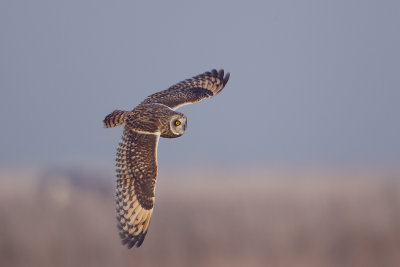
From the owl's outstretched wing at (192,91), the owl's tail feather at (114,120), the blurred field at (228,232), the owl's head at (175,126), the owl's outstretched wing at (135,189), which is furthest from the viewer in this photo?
the blurred field at (228,232)

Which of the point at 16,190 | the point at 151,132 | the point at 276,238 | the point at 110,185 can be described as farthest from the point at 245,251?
the point at 110,185

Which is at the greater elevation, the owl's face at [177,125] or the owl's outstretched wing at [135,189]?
the owl's face at [177,125]

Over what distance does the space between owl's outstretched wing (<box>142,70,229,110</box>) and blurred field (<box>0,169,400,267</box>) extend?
106 inches

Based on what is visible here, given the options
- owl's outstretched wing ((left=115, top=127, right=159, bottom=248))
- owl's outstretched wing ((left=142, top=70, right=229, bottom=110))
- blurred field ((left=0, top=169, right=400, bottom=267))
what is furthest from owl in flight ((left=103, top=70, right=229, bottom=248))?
blurred field ((left=0, top=169, right=400, bottom=267))

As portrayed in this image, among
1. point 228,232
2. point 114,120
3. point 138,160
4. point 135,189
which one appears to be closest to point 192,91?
point 114,120

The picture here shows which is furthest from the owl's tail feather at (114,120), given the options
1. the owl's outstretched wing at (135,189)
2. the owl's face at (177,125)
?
the owl's face at (177,125)

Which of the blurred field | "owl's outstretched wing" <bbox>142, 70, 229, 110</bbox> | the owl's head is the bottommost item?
the blurred field

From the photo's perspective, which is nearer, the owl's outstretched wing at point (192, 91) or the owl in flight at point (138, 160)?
the owl in flight at point (138, 160)

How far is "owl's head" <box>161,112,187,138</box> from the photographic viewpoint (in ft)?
34.3

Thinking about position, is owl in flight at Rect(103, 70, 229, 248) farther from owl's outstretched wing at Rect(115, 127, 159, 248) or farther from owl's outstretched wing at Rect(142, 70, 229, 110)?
owl's outstretched wing at Rect(142, 70, 229, 110)

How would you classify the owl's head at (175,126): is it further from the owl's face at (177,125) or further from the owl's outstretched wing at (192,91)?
the owl's outstretched wing at (192,91)

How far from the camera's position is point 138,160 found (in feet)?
33.5

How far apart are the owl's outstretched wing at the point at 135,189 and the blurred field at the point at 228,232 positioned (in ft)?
11.1

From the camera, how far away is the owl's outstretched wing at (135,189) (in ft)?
33.3
